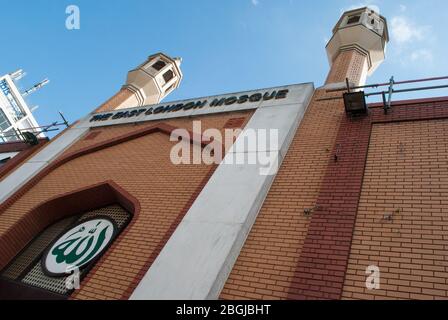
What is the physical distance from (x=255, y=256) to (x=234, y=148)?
7.86 ft

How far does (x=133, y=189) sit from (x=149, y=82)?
8.74 m

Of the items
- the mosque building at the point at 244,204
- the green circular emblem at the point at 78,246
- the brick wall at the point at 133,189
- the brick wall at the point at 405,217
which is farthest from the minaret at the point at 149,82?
the brick wall at the point at 405,217

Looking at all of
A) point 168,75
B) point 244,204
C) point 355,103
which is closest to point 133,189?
point 244,204

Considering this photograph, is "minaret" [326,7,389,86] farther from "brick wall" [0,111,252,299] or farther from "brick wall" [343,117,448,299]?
"brick wall" [343,117,448,299]

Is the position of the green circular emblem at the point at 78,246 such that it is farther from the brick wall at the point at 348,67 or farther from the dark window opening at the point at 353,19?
the dark window opening at the point at 353,19

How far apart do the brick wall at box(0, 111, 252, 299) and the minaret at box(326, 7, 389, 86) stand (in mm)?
4170

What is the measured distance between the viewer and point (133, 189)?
693cm

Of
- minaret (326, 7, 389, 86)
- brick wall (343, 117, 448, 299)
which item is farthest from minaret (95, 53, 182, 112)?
brick wall (343, 117, 448, 299)

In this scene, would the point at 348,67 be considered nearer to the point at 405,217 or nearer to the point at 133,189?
the point at 405,217

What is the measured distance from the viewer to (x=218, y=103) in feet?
29.2

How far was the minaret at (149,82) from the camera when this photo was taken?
14.0 meters

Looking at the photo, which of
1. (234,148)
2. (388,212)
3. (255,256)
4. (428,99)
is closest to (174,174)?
(234,148)

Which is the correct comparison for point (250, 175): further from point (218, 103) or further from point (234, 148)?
point (218, 103)

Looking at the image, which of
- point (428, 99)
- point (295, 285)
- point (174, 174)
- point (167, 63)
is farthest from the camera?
point (167, 63)
